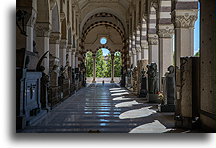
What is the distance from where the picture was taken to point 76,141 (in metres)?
4.76

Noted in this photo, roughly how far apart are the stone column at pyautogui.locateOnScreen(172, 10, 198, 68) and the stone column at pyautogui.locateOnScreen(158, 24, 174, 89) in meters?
2.18

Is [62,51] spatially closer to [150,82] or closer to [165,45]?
[150,82]

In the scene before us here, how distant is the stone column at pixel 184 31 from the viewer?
8.61 m

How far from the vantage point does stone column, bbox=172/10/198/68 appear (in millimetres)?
8609

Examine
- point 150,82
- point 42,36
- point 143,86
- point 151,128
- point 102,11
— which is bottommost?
point 151,128

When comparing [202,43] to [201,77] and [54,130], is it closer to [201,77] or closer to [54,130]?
[201,77]

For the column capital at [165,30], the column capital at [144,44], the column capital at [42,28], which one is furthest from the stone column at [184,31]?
the column capital at [144,44]

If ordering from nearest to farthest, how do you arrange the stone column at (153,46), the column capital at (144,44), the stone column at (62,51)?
1. the stone column at (153,46)
2. the column capital at (144,44)
3. the stone column at (62,51)

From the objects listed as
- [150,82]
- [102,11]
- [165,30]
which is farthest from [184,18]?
[102,11]

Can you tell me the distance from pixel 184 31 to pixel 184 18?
0.39 meters

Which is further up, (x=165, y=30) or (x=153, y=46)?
A: (x=165, y=30)

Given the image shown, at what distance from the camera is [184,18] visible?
28.2ft

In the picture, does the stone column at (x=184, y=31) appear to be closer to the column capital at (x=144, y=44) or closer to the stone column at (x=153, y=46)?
the stone column at (x=153, y=46)

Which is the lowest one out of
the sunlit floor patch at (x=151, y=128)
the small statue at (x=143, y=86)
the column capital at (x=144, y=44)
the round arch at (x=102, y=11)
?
the sunlit floor patch at (x=151, y=128)
